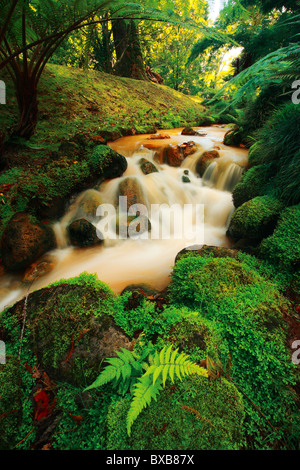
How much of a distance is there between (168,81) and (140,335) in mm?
26039

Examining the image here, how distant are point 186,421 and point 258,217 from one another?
9.33 feet

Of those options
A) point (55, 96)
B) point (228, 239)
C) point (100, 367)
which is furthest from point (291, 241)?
point (55, 96)

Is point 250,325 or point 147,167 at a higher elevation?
point 147,167

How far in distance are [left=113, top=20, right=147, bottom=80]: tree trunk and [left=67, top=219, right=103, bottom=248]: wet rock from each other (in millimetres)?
13592

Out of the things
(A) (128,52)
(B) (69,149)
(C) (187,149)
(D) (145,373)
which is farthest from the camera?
(A) (128,52)

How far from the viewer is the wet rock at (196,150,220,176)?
21.2ft

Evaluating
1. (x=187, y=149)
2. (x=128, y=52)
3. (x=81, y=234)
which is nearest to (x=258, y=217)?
(x=81, y=234)

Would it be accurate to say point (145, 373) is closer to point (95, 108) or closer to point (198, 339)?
point (198, 339)

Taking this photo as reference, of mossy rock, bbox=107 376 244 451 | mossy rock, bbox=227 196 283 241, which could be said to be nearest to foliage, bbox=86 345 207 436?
mossy rock, bbox=107 376 244 451

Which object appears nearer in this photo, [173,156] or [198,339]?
[198,339]

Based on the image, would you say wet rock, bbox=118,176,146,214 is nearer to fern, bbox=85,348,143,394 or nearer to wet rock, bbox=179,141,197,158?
wet rock, bbox=179,141,197,158

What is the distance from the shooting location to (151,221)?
5.33m

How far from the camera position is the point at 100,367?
66.5 inches

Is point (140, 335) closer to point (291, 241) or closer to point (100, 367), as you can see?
point (100, 367)
